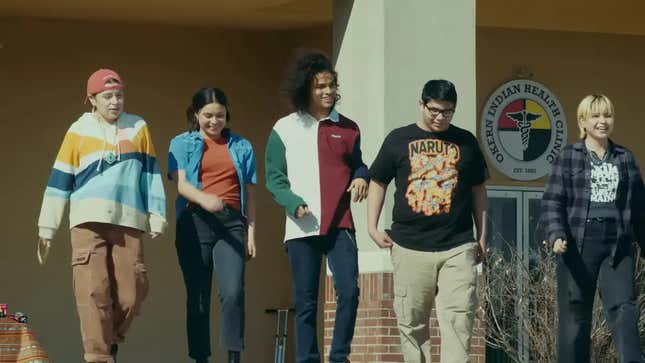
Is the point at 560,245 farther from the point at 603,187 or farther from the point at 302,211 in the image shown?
the point at 302,211

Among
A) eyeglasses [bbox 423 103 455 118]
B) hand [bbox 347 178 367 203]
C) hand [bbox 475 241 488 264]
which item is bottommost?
hand [bbox 475 241 488 264]

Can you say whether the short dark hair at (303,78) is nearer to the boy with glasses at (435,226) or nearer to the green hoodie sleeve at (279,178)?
the green hoodie sleeve at (279,178)

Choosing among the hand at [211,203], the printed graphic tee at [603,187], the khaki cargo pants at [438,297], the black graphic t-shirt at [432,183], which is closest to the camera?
the khaki cargo pants at [438,297]

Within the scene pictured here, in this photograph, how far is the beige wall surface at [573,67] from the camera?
54.4 ft

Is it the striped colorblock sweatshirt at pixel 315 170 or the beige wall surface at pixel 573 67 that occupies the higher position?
the beige wall surface at pixel 573 67

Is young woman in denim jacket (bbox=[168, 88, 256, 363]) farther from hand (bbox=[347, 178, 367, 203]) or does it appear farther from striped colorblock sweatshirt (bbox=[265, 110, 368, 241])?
hand (bbox=[347, 178, 367, 203])

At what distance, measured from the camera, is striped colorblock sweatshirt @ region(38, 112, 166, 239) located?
991 cm

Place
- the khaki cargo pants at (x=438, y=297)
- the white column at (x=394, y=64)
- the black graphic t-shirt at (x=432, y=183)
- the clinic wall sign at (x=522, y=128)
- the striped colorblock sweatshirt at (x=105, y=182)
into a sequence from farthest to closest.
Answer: the clinic wall sign at (x=522, y=128)
the white column at (x=394, y=64)
the striped colorblock sweatshirt at (x=105, y=182)
the black graphic t-shirt at (x=432, y=183)
the khaki cargo pants at (x=438, y=297)

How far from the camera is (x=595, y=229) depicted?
10.0 meters

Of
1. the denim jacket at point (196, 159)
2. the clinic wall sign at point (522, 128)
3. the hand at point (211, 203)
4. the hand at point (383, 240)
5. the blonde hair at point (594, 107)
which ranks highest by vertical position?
the clinic wall sign at point (522, 128)

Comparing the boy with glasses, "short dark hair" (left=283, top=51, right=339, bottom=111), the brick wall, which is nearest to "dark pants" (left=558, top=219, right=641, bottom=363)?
the boy with glasses

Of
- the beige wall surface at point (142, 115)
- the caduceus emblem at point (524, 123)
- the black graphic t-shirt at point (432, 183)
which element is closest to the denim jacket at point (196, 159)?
the black graphic t-shirt at point (432, 183)

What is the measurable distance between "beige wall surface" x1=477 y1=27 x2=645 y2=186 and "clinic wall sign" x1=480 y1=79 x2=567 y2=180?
0.30ft

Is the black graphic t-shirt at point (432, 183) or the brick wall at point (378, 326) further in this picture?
the brick wall at point (378, 326)
